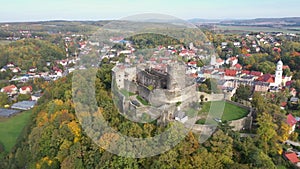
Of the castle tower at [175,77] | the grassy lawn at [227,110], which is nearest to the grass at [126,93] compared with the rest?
the castle tower at [175,77]

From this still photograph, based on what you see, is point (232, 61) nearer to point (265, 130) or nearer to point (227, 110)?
point (227, 110)

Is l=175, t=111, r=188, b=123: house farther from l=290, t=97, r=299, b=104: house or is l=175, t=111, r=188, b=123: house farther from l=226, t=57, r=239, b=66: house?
l=226, t=57, r=239, b=66: house

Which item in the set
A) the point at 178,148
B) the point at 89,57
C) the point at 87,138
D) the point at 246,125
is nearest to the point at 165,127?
the point at 178,148

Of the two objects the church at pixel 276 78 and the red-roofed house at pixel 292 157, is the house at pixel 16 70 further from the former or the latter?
the red-roofed house at pixel 292 157

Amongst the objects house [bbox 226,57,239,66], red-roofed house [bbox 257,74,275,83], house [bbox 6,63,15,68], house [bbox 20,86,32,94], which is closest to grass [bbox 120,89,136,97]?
red-roofed house [bbox 257,74,275,83]

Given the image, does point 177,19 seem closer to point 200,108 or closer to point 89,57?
point 200,108

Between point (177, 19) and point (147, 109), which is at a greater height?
point (177, 19)

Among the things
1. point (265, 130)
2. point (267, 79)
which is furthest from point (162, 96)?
point (267, 79)
